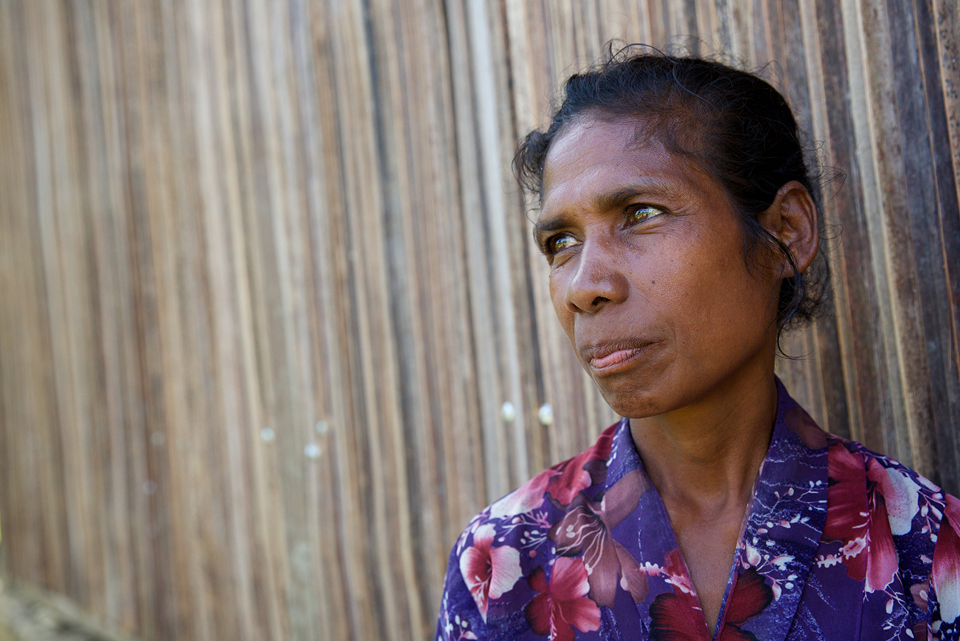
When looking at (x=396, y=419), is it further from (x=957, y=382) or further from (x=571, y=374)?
(x=957, y=382)

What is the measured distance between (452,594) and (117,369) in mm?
3256

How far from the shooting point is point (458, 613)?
1367 mm

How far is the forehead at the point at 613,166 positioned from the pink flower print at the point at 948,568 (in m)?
0.63

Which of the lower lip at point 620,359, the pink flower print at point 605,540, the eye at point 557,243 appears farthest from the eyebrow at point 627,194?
the pink flower print at point 605,540

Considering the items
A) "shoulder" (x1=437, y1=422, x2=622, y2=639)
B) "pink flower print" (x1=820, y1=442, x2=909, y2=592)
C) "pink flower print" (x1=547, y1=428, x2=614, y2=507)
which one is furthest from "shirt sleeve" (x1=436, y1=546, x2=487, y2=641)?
"pink flower print" (x1=820, y1=442, x2=909, y2=592)

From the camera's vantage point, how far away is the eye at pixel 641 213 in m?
1.25

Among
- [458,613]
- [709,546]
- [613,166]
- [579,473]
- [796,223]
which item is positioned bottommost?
[458,613]

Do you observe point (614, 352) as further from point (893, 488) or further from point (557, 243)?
point (893, 488)

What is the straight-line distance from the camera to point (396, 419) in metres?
2.54

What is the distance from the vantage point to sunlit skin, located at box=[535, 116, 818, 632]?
1.21 m

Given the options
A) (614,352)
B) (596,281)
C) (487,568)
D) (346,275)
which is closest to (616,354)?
(614,352)

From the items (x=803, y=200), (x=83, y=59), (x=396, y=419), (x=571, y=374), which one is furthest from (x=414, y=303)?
(x=83, y=59)

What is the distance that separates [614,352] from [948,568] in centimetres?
58

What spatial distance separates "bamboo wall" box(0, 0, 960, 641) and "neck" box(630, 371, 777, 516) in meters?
0.43
